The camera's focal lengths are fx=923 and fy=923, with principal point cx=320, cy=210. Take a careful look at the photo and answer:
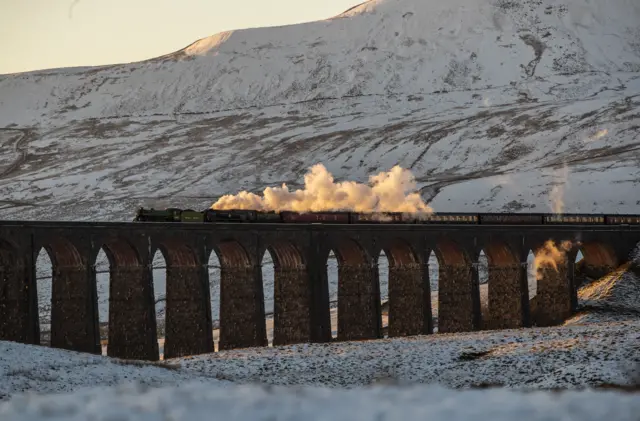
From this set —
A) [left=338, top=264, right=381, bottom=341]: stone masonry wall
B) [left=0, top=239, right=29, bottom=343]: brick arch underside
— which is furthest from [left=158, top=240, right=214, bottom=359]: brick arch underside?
[left=338, top=264, right=381, bottom=341]: stone masonry wall

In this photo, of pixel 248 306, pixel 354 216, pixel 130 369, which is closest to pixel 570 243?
pixel 354 216

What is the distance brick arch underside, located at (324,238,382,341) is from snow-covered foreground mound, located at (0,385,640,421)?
2130 inches

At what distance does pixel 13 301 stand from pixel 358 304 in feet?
81.1

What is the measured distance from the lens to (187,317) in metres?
59.5

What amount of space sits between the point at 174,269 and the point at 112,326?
237 inches

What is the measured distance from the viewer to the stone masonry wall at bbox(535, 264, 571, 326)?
72562mm

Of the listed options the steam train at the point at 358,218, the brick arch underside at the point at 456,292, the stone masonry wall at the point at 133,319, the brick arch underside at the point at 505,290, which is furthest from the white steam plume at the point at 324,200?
the stone masonry wall at the point at 133,319

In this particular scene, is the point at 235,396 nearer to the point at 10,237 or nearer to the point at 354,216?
the point at 10,237

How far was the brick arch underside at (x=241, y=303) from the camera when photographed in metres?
61.2

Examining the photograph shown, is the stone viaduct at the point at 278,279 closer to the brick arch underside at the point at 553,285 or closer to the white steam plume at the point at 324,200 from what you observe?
the brick arch underside at the point at 553,285

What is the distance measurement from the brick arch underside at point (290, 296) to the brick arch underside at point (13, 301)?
1742 cm

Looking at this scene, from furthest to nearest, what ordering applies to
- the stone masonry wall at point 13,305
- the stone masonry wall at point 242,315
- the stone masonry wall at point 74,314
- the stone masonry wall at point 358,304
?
the stone masonry wall at point 358,304
the stone masonry wall at point 242,315
the stone masonry wall at point 74,314
the stone masonry wall at point 13,305

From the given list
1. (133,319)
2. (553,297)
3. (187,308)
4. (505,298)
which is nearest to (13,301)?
(133,319)

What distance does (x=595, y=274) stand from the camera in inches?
3209
